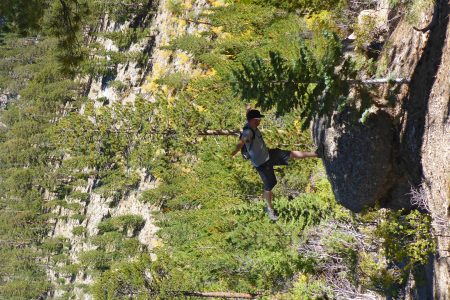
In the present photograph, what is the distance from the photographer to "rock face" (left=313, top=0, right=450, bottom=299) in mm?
8125

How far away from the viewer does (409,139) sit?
884 cm

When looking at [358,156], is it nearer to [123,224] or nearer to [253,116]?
[253,116]

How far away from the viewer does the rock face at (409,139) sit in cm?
812

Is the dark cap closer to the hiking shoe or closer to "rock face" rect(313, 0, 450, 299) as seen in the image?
"rock face" rect(313, 0, 450, 299)

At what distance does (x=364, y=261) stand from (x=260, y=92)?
5860 millimetres

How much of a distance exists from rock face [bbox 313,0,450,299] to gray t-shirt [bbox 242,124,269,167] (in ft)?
3.44

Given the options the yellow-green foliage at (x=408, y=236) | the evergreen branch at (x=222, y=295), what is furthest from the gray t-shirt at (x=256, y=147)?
the evergreen branch at (x=222, y=295)

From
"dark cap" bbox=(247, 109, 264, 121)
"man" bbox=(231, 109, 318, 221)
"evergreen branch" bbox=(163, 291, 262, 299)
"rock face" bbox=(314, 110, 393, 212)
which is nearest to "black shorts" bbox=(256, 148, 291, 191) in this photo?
"man" bbox=(231, 109, 318, 221)

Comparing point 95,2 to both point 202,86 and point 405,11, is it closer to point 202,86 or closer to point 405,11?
point 202,86

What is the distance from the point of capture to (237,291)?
17.8m

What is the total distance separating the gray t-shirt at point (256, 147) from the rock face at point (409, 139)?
105 centimetres

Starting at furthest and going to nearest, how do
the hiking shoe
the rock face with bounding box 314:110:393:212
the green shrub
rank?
the green shrub, the hiking shoe, the rock face with bounding box 314:110:393:212

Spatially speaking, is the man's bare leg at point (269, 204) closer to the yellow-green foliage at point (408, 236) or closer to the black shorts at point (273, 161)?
the black shorts at point (273, 161)

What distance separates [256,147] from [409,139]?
277cm
